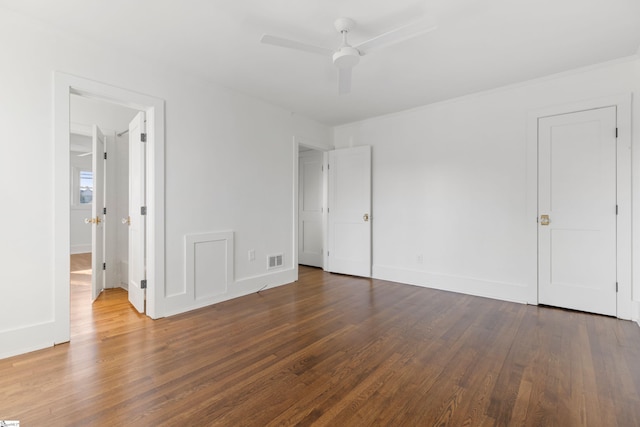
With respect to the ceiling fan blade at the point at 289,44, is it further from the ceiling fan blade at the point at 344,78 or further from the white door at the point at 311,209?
the white door at the point at 311,209

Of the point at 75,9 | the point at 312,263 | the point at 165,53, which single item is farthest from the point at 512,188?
the point at 75,9

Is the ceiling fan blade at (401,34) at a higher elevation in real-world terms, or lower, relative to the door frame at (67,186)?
higher

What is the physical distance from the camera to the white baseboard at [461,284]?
358 cm

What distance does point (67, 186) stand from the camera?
99.3 inches

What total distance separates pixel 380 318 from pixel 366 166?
8.24 feet

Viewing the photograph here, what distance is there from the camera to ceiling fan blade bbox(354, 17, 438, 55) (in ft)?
6.36

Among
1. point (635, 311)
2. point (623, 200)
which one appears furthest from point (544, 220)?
point (635, 311)

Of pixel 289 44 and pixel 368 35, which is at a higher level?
pixel 368 35

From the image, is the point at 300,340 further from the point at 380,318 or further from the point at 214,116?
the point at 214,116

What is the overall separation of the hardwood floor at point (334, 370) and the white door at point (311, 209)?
8.46 feet

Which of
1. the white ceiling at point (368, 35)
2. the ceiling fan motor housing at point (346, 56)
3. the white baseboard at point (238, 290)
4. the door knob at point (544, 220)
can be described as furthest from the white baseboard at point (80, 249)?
the door knob at point (544, 220)

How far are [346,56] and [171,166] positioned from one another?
6.82ft

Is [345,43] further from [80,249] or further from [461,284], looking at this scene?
[80,249]

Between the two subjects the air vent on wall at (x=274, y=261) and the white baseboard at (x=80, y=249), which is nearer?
the air vent on wall at (x=274, y=261)
